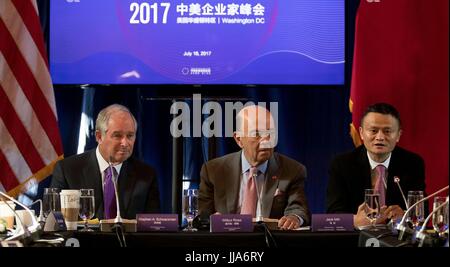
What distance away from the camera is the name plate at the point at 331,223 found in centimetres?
332

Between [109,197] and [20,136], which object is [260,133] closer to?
[109,197]

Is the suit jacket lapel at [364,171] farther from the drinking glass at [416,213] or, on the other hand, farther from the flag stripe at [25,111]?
the flag stripe at [25,111]

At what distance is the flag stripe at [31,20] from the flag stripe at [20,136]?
374 mm

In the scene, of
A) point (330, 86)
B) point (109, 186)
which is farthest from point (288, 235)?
point (330, 86)

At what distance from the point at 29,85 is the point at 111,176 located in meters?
1.08

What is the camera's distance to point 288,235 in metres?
3.19

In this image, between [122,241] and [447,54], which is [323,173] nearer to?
[447,54]

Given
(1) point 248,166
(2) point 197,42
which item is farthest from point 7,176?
(1) point 248,166

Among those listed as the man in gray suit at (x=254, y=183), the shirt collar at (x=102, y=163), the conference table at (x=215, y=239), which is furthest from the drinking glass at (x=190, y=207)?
the shirt collar at (x=102, y=163)

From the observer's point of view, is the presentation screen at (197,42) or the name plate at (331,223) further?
the presentation screen at (197,42)

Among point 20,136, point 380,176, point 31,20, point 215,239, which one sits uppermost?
point 31,20

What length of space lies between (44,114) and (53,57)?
0.38m

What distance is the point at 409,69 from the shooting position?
5094 millimetres

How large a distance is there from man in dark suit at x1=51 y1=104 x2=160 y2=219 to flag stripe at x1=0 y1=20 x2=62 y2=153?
0.59 m
